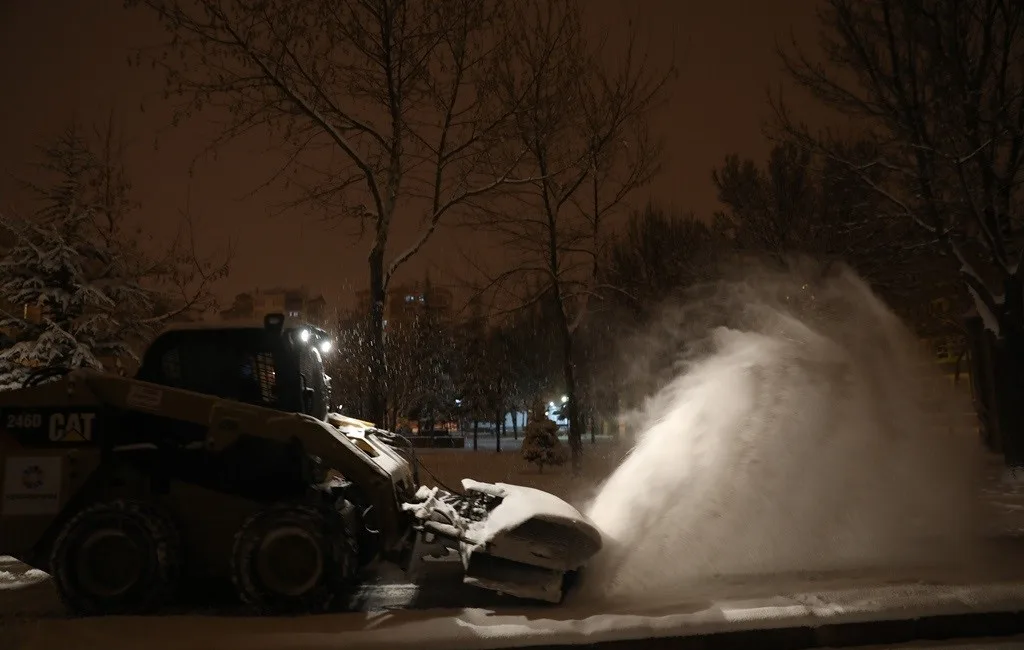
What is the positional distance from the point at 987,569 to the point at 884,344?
3.05 m

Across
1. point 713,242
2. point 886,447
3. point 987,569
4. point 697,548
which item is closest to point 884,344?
point 886,447

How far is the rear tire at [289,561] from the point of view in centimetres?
657

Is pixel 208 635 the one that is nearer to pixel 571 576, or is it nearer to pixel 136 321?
pixel 571 576

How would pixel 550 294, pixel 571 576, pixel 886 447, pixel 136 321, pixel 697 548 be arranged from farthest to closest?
pixel 550 294
pixel 136 321
pixel 886 447
pixel 697 548
pixel 571 576

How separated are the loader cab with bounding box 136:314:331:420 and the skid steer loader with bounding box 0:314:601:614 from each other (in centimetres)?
5

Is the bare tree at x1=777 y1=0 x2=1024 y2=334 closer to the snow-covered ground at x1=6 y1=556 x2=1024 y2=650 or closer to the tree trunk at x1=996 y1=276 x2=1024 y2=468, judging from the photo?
the tree trunk at x1=996 y1=276 x2=1024 y2=468

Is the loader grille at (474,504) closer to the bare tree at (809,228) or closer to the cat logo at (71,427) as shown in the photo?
the cat logo at (71,427)

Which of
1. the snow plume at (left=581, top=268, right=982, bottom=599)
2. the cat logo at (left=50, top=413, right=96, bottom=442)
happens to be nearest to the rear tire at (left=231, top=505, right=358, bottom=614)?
the cat logo at (left=50, top=413, right=96, bottom=442)

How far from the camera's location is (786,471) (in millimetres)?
8461

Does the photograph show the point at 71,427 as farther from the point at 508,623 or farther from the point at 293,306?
the point at 293,306

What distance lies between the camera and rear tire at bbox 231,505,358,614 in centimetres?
657

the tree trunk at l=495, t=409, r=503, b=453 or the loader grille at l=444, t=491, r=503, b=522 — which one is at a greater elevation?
the tree trunk at l=495, t=409, r=503, b=453

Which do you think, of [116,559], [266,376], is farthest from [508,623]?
[116,559]

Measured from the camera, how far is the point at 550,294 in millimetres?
22688
